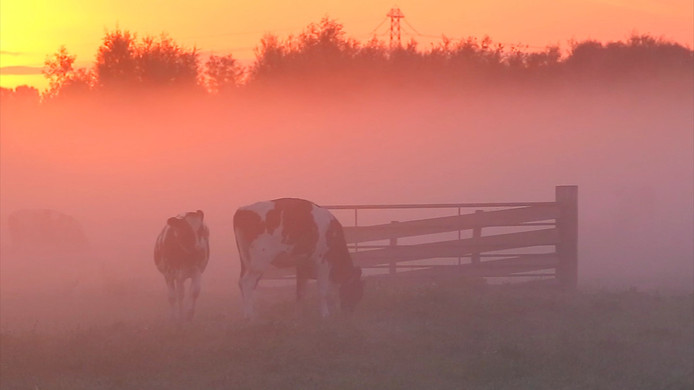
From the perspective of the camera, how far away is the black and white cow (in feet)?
54.6

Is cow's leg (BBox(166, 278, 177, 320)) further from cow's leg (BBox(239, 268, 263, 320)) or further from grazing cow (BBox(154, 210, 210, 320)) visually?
cow's leg (BBox(239, 268, 263, 320))

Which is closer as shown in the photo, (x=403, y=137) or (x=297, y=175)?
(x=297, y=175)

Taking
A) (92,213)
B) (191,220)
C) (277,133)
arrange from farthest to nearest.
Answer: (277,133)
(92,213)
(191,220)

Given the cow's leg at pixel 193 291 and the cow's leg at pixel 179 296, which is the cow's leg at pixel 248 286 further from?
the cow's leg at pixel 179 296

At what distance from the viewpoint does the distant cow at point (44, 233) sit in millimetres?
30969

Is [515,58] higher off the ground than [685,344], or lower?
higher

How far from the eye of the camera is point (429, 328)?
14.7 meters

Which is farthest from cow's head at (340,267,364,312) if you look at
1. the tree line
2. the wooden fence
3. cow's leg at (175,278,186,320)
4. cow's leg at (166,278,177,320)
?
the tree line

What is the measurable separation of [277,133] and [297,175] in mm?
4152

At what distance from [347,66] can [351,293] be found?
117ft

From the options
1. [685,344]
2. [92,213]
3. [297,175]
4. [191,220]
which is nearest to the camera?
[685,344]

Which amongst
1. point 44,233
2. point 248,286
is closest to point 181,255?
point 248,286

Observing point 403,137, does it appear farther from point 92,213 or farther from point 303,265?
point 303,265

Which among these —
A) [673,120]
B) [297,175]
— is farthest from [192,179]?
[673,120]
